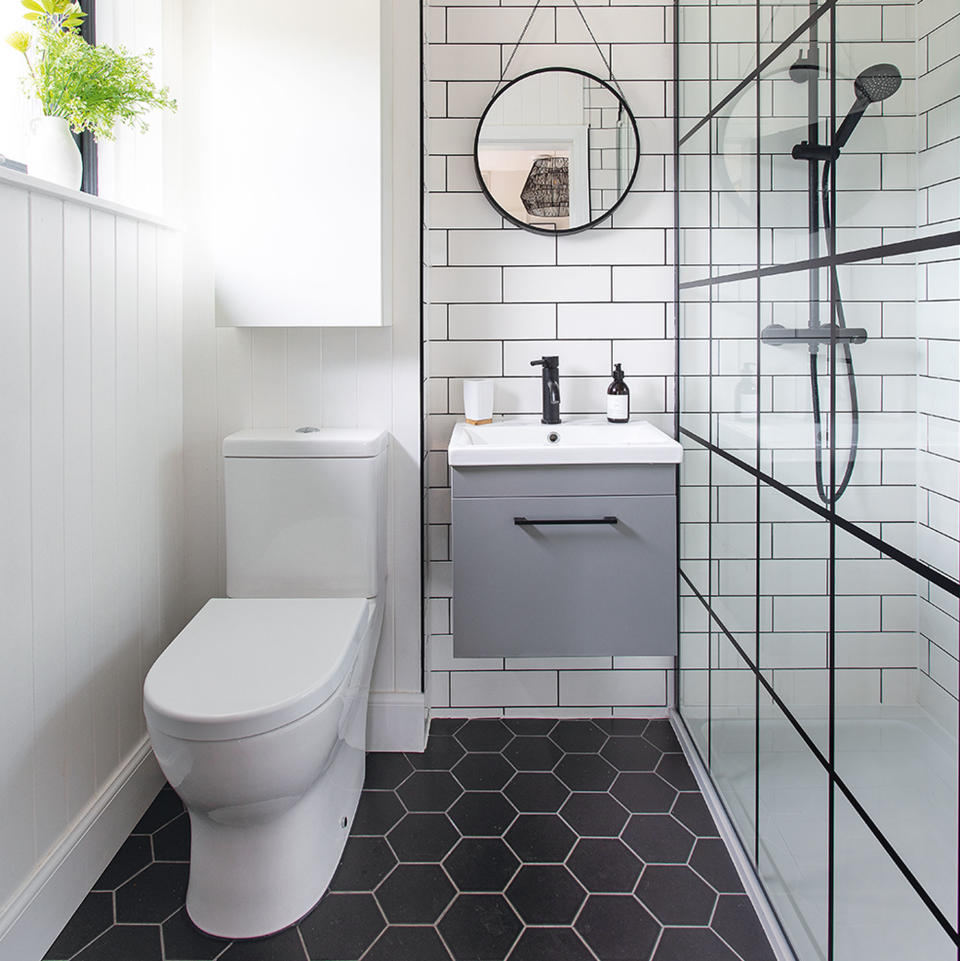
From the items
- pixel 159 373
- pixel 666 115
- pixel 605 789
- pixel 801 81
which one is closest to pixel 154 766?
pixel 159 373

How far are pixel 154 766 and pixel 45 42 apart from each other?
5.35 feet

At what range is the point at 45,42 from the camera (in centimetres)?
161

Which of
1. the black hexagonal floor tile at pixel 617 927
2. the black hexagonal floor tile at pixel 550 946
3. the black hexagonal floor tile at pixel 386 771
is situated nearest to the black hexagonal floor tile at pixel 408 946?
the black hexagonal floor tile at pixel 550 946

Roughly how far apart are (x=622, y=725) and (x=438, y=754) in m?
0.57

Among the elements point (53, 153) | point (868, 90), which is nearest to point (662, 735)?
point (868, 90)

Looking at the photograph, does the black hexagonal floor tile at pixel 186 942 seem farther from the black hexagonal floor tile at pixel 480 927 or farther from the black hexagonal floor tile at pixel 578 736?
the black hexagonal floor tile at pixel 578 736

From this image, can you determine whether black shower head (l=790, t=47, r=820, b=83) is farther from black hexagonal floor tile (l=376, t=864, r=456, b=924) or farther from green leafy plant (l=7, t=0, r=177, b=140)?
black hexagonal floor tile (l=376, t=864, r=456, b=924)

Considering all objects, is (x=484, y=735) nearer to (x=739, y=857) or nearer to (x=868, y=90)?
(x=739, y=857)

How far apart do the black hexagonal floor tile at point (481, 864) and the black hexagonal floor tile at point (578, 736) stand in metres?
0.49

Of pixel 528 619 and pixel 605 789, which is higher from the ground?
pixel 528 619

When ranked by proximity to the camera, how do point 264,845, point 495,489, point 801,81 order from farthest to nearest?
1. point 495,489
2. point 264,845
3. point 801,81

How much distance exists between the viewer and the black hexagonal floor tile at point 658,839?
1.80 meters

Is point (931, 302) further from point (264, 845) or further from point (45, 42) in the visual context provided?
point (45, 42)

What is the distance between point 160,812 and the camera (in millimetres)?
1943
